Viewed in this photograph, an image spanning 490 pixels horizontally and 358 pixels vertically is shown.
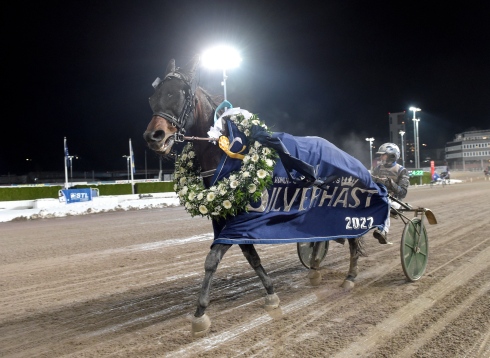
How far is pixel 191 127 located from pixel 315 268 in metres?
2.30

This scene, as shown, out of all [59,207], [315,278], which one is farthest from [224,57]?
[315,278]

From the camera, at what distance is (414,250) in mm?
5074

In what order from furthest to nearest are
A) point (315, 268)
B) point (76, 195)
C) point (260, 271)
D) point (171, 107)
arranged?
point (76, 195) → point (315, 268) → point (260, 271) → point (171, 107)

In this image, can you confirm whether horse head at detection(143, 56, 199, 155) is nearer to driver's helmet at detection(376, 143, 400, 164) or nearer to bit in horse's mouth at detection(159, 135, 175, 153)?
bit in horse's mouth at detection(159, 135, 175, 153)

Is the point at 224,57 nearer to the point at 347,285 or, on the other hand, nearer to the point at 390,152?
the point at 390,152

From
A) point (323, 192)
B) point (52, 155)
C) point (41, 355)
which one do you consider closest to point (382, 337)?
point (323, 192)

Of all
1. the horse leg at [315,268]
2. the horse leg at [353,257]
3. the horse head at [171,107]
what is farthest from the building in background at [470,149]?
the horse head at [171,107]

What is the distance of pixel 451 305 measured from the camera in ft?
12.9

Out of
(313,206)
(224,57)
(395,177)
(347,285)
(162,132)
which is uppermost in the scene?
(224,57)

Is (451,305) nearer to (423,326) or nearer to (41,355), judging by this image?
(423,326)

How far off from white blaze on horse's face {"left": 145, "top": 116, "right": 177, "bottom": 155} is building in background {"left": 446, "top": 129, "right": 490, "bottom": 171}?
9024cm

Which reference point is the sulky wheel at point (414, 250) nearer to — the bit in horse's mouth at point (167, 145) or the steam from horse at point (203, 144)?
the steam from horse at point (203, 144)

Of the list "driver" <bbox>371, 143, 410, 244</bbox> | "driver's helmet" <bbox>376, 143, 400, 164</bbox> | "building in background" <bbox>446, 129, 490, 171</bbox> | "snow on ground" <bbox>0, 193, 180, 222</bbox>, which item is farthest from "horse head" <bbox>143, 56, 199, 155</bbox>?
"building in background" <bbox>446, 129, 490, 171</bbox>

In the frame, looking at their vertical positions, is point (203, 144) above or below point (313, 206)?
above
